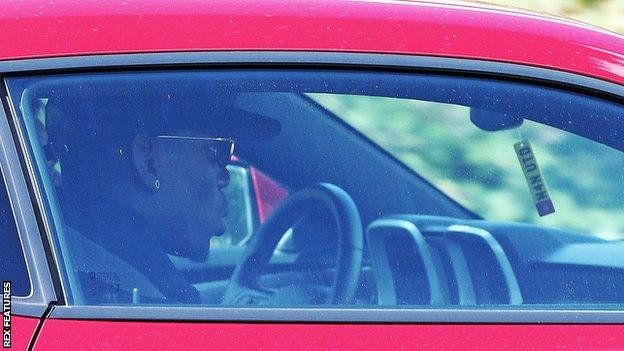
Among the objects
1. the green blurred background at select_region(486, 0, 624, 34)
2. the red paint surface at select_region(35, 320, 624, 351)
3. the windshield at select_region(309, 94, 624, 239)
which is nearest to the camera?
the red paint surface at select_region(35, 320, 624, 351)

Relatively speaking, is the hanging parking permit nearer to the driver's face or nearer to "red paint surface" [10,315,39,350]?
the driver's face

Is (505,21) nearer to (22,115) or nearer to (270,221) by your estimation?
A: (270,221)

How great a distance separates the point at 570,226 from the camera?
181cm

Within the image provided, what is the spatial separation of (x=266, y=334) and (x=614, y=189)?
0.63 metres

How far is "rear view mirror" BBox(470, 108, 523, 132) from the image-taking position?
5.71 feet

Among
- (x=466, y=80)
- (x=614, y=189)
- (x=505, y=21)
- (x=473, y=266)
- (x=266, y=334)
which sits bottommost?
(x=266, y=334)

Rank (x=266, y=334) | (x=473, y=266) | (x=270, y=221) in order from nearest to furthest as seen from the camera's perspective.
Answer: (x=266, y=334)
(x=473, y=266)
(x=270, y=221)

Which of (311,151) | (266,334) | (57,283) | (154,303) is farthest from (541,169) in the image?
(57,283)

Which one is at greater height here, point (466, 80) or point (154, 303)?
point (466, 80)

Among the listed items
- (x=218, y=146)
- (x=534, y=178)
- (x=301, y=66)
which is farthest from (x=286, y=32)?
(x=534, y=178)

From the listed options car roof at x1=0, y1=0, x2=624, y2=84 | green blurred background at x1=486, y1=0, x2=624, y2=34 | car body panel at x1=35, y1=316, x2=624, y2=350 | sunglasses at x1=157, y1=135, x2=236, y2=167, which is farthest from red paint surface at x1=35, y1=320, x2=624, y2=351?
green blurred background at x1=486, y1=0, x2=624, y2=34

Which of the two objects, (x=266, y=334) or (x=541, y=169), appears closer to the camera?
(x=266, y=334)

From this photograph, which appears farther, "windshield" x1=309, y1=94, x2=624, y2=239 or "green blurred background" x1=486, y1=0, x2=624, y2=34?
"green blurred background" x1=486, y1=0, x2=624, y2=34

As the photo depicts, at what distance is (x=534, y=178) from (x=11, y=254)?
0.87m
